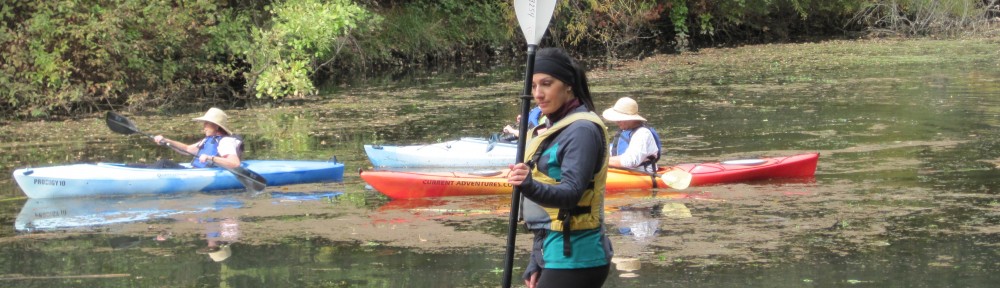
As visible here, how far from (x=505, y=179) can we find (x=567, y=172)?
5823 mm

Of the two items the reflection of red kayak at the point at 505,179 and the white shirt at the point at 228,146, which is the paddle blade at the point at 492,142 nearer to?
the reflection of red kayak at the point at 505,179

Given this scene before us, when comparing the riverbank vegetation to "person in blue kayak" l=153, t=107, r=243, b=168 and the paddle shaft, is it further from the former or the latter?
the paddle shaft

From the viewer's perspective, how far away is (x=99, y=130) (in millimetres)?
15031

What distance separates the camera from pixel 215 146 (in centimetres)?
1005

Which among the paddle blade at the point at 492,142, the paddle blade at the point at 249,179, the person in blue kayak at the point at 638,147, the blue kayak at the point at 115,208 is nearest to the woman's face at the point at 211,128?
the paddle blade at the point at 249,179

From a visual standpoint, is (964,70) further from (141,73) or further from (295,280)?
(295,280)

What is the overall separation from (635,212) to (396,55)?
17201mm

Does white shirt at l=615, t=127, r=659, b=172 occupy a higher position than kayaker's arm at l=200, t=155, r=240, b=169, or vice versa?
white shirt at l=615, t=127, r=659, b=172

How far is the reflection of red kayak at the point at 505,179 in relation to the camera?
30.0 ft

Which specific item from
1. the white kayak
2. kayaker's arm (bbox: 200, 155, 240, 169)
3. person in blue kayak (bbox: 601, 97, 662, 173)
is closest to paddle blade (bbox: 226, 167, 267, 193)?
kayaker's arm (bbox: 200, 155, 240, 169)

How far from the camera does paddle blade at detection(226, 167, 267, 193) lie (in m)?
9.68

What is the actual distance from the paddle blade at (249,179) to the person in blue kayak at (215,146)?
0.18ft

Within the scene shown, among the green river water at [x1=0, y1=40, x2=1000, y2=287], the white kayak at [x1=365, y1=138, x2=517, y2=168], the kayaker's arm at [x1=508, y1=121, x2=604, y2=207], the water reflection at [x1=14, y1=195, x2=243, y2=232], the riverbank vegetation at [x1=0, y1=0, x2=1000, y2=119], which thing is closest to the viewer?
the kayaker's arm at [x1=508, y1=121, x2=604, y2=207]

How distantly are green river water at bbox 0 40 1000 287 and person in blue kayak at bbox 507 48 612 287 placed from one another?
2586 millimetres
